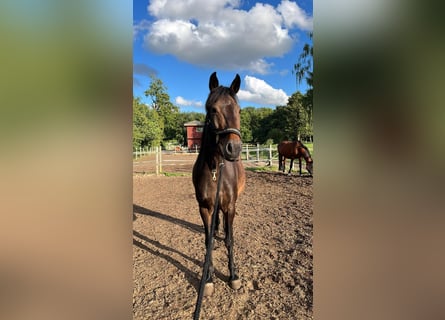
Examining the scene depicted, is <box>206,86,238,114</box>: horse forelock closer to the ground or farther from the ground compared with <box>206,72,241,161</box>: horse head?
farther from the ground

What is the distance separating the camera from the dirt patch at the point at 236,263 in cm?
267

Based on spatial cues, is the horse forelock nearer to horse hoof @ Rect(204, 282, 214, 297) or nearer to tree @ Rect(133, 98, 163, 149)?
horse hoof @ Rect(204, 282, 214, 297)

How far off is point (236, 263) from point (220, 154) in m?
1.99

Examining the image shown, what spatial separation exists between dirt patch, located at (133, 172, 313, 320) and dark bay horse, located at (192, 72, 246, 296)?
28 centimetres

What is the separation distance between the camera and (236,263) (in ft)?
11.9

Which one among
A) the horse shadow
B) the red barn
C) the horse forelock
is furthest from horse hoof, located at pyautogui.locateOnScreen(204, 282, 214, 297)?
the red barn

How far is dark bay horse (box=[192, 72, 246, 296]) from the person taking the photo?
91.1 inches

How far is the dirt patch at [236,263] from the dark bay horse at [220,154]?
28 centimetres
